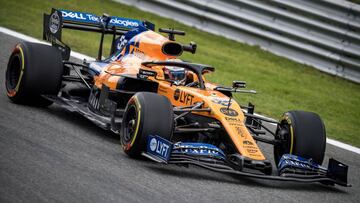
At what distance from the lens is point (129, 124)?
851 centimetres

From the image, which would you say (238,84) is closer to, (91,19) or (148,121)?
(148,121)

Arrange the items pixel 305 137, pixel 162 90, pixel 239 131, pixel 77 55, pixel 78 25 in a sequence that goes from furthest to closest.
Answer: pixel 77 55 → pixel 78 25 → pixel 162 90 → pixel 305 137 → pixel 239 131

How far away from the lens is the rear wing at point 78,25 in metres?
10.7

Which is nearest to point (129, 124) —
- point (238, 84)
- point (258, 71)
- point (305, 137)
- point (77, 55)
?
point (238, 84)

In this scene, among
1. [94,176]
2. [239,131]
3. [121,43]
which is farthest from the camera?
[121,43]

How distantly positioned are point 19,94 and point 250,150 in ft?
10.9

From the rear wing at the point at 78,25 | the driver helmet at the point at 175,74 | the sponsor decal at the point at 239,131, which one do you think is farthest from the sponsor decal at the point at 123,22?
the sponsor decal at the point at 239,131

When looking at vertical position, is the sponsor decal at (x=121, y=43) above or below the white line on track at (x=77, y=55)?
above

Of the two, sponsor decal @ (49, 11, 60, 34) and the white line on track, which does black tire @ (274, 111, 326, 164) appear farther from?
sponsor decal @ (49, 11, 60, 34)

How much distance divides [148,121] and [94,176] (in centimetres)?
95

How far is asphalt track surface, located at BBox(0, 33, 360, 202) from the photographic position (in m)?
6.87

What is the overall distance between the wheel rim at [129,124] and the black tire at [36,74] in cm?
168

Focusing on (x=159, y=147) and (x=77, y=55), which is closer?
(x=159, y=147)

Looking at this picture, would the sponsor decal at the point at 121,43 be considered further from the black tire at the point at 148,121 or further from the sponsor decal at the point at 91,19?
the black tire at the point at 148,121
